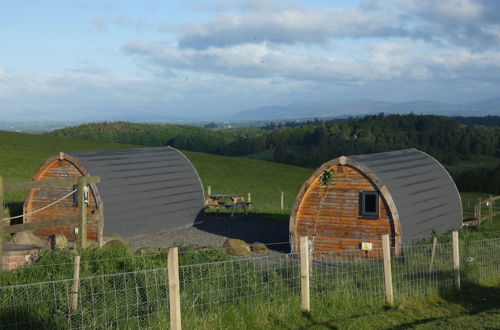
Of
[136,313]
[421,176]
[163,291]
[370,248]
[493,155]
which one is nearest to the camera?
[136,313]

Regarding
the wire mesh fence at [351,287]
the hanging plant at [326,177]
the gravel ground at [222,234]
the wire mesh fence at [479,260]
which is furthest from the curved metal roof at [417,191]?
the wire mesh fence at [351,287]

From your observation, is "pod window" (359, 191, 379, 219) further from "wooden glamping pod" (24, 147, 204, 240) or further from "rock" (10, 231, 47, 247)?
"rock" (10, 231, 47, 247)

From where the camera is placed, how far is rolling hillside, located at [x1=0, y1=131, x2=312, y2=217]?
155ft

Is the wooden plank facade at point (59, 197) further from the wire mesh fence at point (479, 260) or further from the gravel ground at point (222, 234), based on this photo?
the wire mesh fence at point (479, 260)

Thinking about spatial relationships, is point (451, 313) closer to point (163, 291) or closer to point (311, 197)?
point (163, 291)

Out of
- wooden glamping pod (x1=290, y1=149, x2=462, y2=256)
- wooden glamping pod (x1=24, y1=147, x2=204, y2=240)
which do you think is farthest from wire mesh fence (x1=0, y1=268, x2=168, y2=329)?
wooden glamping pod (x1=24, y1=147, x2=204, y2=240)

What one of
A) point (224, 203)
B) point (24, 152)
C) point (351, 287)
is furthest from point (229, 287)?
point (24, 152)

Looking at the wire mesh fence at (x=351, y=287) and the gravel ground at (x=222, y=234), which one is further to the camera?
the gravel ground at (x=222, y=234)

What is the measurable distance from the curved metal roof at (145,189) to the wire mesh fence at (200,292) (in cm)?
1132

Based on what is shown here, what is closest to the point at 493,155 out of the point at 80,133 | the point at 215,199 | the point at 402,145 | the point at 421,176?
the point at 402,145

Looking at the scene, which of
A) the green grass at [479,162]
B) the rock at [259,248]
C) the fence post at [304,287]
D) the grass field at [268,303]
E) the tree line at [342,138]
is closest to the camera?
the grass field at [268,303]

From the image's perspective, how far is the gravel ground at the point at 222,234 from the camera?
25.5 metres

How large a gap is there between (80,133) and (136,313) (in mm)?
131388

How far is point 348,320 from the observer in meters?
12.2
